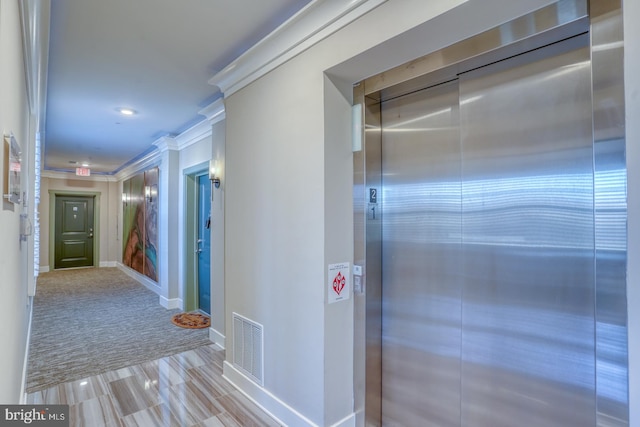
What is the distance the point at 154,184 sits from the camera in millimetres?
5527

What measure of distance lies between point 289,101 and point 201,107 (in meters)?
1.94

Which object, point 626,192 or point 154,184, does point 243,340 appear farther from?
point 154,184

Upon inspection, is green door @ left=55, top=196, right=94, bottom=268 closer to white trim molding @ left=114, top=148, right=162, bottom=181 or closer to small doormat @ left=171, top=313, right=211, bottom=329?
white trim molding @ left=114, top=148, right=162, bottom=181

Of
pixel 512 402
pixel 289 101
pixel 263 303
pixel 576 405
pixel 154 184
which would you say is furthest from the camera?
pixel 154 184

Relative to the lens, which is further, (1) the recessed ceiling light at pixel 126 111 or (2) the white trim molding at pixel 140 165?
(2) the white trim molding at pixel 140 165

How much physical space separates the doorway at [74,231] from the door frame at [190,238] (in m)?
5.94

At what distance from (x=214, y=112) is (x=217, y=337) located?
250 cm

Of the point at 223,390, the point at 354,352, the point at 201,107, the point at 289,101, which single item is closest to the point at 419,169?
the point at 289,101

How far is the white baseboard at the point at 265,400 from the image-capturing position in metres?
2.02

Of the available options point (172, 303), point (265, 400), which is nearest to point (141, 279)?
point (172, 303)

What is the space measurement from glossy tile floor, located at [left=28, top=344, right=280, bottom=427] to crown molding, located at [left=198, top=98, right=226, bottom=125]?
8.42ft

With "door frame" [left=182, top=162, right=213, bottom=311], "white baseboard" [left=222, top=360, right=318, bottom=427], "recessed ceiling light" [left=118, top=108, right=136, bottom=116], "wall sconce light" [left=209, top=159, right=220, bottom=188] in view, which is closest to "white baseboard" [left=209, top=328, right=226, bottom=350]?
"white baseboard" [left=222, top=360, right=318, bottom=427]

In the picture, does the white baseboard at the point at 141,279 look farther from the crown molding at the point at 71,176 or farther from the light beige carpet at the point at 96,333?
the crown molding at the point at 71,176

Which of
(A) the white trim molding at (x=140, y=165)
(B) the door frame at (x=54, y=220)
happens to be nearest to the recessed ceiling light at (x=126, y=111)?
(A) the white trim molding at (x=140, y=165)
